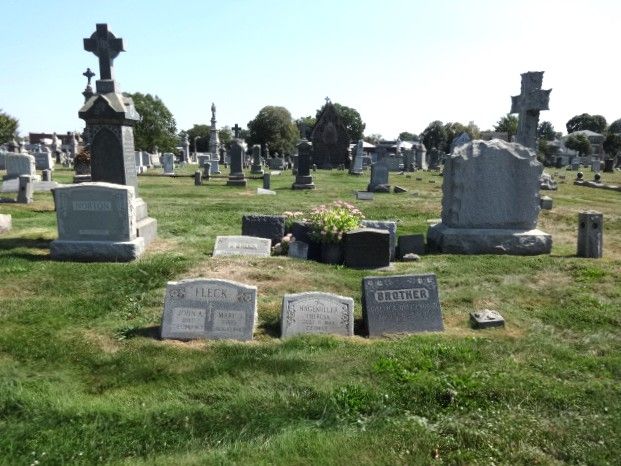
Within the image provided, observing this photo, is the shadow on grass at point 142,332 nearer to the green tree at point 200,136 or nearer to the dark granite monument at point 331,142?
the dark granite monument at point 331,142

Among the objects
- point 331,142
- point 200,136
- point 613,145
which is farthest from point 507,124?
point 200,136

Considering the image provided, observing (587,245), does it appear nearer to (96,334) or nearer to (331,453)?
(331,453)

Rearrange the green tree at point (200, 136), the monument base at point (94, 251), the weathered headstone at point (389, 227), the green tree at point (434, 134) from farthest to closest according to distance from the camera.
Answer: the green tree at point (200, 136) < the green tree at point (434, 134) < the weathered headstone at point (389, 227) < the monument base at point (94, 251)

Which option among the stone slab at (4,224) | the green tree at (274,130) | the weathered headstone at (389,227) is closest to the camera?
the weathered headstone at (389,227)

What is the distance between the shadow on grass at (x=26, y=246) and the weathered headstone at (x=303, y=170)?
1543cm

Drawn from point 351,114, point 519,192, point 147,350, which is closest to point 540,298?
point 519,192

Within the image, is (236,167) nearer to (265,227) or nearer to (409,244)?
(265,227)

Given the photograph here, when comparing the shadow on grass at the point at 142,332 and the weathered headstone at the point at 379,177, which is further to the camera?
the weathered headstone at the point at 379,177

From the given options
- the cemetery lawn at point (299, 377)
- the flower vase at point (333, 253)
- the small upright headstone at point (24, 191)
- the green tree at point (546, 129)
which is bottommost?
the cemetery lawn at point (299, 377)

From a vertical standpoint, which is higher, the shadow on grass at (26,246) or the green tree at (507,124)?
the green tree at (507,124)

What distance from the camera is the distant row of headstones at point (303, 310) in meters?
6.14

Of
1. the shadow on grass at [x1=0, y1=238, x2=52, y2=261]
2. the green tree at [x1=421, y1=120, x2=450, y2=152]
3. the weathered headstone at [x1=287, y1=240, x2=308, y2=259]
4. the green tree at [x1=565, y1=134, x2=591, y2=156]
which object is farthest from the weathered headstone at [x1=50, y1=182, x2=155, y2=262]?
the green tree at [x1=565, y1=134, x2=591, y2=156]

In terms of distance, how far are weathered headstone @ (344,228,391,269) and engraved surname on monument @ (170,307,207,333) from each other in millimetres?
3619

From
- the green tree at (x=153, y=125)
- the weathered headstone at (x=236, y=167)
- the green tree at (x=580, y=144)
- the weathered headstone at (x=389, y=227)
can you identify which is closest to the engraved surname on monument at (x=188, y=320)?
the weathered headstone at (x=389, y=227)
